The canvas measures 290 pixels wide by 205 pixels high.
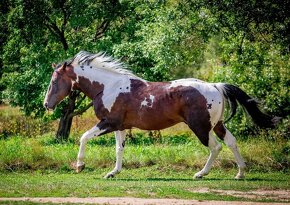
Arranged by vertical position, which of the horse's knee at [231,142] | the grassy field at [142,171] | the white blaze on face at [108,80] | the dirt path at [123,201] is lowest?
the grassy field at [142,171]

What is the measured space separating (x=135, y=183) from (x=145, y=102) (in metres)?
2.13

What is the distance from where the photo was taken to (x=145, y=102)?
1421cm

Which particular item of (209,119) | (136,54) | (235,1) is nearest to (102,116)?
(209,119)

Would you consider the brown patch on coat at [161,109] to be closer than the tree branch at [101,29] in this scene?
Yes

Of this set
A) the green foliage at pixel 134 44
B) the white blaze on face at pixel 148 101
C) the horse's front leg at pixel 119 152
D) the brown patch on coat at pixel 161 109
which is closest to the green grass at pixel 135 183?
the horse's front leg at pixel 119 152

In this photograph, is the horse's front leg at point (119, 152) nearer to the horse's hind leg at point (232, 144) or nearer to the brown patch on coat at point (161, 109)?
the brown patch on coat at point (161, 109)

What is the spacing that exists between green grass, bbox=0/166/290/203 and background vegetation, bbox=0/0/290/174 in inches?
26.8

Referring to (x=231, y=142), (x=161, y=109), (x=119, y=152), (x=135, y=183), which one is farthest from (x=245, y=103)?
(x=135, y=183)

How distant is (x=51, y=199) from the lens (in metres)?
10.6

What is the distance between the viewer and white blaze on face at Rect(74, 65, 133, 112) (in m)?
14.4

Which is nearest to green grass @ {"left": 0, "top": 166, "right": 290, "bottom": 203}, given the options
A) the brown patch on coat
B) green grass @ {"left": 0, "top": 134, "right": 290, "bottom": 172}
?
green grass @ {"left": 0, "top": 134, "right": 290, "bottom": 172}

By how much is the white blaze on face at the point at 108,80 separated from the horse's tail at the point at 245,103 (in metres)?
2.21

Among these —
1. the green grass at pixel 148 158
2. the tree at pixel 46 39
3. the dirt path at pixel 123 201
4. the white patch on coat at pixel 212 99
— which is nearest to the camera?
the dirt path at pixel 123 201

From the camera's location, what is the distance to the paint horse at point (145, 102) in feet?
44.8
